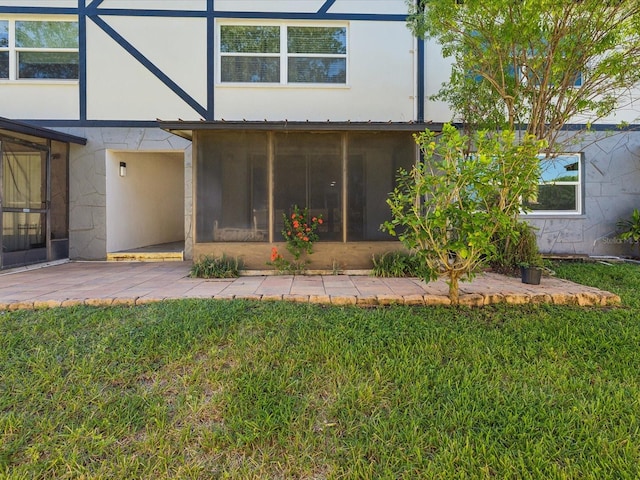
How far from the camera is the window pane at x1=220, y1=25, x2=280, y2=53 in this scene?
299 inches

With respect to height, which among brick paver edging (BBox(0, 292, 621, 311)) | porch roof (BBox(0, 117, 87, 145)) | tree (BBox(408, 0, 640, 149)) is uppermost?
tree (BBox(408, 0, 640, 149))

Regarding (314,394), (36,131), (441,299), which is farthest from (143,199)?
(314,394)

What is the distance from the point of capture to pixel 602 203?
7.82 m

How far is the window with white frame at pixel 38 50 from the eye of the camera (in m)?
7.31

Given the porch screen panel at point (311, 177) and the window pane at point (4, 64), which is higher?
→ the window pane at point (4, 64)

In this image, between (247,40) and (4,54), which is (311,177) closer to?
(247,40)

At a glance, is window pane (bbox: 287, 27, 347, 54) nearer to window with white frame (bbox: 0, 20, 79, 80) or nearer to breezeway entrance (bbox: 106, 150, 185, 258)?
breezeway entrance (bbox: 106, 150, 185, 258)

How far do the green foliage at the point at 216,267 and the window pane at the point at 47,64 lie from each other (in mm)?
5488

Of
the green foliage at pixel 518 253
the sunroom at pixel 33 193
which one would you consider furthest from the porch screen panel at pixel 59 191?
the green foliage at pixel 518 253

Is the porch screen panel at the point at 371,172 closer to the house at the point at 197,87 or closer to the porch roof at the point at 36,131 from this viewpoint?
the house at the point at 197,87

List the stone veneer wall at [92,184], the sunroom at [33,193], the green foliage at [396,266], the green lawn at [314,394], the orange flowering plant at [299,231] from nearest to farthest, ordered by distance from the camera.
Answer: the green lawn at [314,394], the green foliage at [396,266], the orange flowering plant at [299,231], the sunroom at [33,193], the stone veneer wall at [92,184]

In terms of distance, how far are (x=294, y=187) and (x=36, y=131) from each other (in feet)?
16.0

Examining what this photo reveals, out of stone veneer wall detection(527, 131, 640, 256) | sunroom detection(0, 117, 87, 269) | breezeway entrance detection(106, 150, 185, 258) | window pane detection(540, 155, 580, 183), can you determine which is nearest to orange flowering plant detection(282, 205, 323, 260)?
breezeway entrance detection(106, 150, 185, 258)

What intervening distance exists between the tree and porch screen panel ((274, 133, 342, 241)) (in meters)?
2.39
